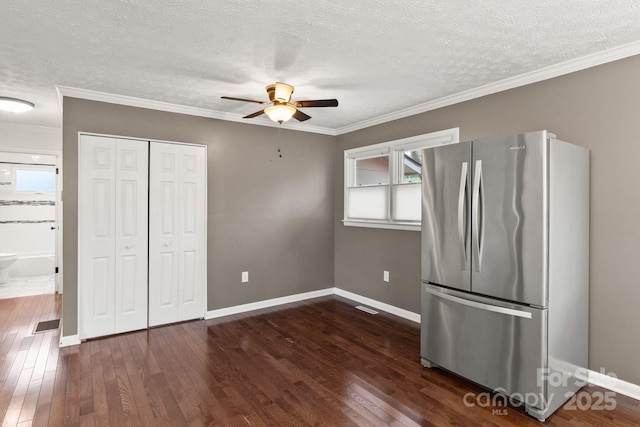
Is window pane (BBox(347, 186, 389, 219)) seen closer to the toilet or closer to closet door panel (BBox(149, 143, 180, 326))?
closet door panel (BBox(149, 143, 180, 326))

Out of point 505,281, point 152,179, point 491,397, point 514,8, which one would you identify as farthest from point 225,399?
point 514,8

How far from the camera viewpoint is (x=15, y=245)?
655 cm

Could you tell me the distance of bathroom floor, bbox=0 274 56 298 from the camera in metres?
5.28

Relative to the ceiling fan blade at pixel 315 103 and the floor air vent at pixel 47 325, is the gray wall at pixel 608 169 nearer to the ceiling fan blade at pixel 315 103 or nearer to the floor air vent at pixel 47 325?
the ceiling fan blade at pixel 315 103

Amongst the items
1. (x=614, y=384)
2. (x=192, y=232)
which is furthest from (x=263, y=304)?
(x=614, y=384)

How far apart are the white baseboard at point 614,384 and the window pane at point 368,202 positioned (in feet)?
8.50

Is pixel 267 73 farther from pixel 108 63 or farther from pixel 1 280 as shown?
pixel 1 280

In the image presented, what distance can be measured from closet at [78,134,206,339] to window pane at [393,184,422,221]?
2.41 metres

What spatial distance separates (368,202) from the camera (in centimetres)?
483

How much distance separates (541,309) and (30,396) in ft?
12.0

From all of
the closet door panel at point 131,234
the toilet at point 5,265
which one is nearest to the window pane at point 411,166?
the closet door panel at point 131,234

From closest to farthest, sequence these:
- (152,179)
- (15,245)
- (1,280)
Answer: (152,179), (1,280), (15,245)

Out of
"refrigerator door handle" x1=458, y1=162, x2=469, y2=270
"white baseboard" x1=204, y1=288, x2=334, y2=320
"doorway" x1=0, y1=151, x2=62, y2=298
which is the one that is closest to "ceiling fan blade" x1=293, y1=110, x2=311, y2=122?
"refrigerator door handle" x1=458, y1=162, x2=469, y2=270

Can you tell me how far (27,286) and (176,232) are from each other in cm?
372
